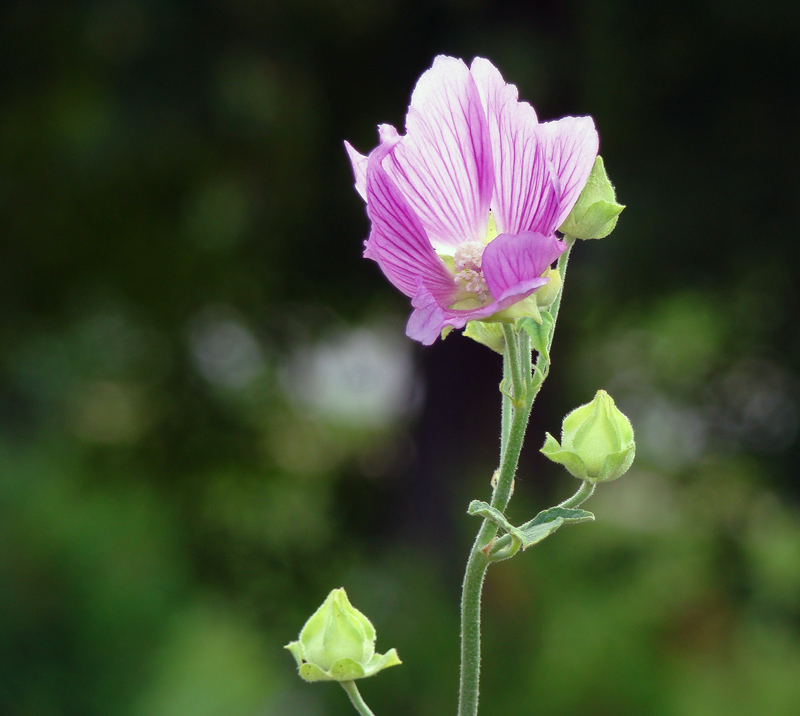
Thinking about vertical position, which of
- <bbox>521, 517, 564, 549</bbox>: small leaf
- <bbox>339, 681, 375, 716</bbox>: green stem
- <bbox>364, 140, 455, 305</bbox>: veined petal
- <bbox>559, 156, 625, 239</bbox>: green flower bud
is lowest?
<bbox>339, 681, 375, 716</bbox>: green stem

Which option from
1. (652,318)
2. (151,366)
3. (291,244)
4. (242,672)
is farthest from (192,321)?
(652,318)

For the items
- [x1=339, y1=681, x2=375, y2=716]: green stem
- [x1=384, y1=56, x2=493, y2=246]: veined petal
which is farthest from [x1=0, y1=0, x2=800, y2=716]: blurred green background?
[x1=384, y1=56, x2=493, y2=246]: veined petal

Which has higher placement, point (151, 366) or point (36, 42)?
point (36, 42)

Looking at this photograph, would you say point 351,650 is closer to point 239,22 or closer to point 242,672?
A: point 242,672

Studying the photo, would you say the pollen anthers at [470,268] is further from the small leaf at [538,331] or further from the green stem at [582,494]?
the green stem at [582,494]

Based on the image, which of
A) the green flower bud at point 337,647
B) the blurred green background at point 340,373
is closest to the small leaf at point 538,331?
the green flower bud at point 337,647

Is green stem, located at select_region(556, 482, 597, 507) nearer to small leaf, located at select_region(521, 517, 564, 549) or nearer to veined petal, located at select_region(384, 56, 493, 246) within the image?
small leaf, located at select_region(521, 517, 564, 549)
